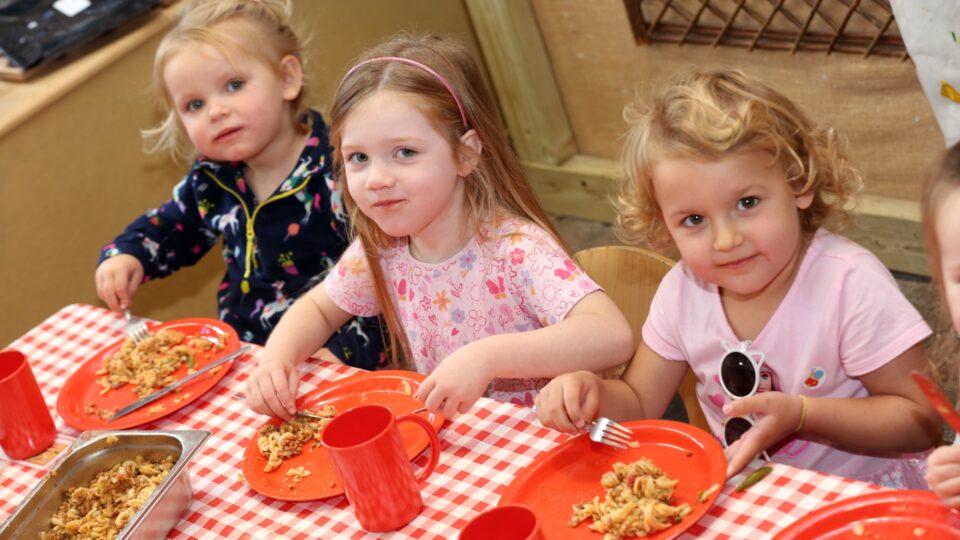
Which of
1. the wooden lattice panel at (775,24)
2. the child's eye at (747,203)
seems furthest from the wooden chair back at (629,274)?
the wooden lattice panel at (775,24)

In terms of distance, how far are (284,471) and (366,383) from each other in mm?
218

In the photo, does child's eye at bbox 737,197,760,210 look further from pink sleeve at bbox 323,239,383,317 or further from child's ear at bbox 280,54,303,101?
child's ear at bbox 280,54,303,101

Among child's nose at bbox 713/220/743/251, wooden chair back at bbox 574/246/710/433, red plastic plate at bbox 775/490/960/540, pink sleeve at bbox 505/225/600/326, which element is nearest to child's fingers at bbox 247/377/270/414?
pink sleeve at bbox 505/225/600/326

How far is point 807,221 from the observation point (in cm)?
143

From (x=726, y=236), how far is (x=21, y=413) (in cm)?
102

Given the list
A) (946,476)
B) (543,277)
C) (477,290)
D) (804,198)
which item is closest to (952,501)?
(946,476)

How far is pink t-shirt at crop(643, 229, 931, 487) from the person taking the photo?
4.45ft

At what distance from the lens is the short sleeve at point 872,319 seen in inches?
52.7

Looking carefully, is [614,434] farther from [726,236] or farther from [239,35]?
[239,35]

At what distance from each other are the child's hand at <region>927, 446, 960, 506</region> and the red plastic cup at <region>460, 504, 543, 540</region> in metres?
0.37

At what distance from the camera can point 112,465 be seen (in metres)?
1.43

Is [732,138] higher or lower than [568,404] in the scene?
higher

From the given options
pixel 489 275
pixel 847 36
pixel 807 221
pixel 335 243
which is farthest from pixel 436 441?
pixel 847 36

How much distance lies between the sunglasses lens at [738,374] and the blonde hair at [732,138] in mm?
195
